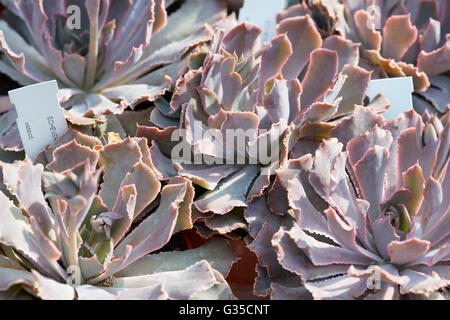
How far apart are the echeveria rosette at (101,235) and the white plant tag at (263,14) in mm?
377

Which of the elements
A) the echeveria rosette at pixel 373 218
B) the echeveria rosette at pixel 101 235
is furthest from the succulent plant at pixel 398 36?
the echeveria rosette at pixel 101 235

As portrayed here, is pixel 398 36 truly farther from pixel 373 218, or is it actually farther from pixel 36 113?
pixel 36 113

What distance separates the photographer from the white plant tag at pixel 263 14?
98 centimetres

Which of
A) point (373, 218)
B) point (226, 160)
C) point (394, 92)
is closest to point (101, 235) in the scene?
point (226, 160)

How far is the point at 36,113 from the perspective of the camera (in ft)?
2.65

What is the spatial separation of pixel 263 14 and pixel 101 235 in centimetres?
54

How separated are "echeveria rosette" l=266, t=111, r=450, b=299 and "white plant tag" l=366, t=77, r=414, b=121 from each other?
124mm

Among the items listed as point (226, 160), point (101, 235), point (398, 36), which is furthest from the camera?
point (398, 36)

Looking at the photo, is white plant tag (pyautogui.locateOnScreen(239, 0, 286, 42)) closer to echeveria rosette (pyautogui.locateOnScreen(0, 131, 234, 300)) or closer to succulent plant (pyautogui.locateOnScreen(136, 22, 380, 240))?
succulent plant (pyautogui.locateOnScreen(136, 22, 380, 240))

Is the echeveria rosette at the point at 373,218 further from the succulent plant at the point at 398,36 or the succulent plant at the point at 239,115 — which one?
the succulent plant at the point at 398,36

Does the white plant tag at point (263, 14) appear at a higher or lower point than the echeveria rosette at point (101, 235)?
higher

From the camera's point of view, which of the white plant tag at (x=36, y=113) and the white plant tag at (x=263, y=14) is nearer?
the white plant tag at (x=36, y=113)

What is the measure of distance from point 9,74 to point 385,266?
69cm

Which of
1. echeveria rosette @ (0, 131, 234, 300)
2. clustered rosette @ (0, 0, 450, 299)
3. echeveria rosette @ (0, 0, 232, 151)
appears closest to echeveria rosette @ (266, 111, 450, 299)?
clustered rosette @ (0, 0, 450, 299)
